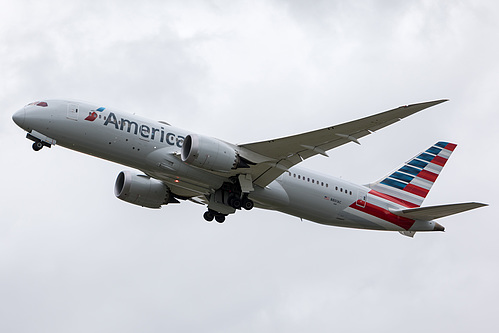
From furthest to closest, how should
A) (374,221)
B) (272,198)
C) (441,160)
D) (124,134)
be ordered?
(441,160)
(374,221)
(272,198)
(124,134)

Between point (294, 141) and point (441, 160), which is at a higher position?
point (441, 160)

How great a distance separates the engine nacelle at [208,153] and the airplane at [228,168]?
0.05 m

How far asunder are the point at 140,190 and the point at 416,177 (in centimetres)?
1590

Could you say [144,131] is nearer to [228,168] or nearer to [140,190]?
[228,168]

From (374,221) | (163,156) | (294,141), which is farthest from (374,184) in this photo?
(163,156)

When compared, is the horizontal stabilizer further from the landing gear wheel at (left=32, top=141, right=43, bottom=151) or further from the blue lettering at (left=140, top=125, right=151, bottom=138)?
the landing gear wheel at (left=32, top=141, right=43, bottom=151)

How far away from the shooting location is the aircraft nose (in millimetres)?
37812

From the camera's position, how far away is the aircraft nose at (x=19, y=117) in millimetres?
37812

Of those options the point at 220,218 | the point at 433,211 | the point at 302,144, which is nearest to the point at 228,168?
the point at 302,144

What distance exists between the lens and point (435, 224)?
45.1 metres

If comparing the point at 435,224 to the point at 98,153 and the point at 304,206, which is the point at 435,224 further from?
the point at 98,153

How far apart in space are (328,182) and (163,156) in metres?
9.38

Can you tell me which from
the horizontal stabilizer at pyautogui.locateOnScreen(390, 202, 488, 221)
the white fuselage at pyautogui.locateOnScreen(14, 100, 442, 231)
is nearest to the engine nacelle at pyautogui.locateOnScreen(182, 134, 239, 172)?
the white fuselage at pyautogui.locateOnScreen(14, 100, 442, 231)

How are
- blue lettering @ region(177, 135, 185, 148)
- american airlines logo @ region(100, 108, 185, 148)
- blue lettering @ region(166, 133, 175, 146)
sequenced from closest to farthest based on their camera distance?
american airlines logo @ region(100, 108, 185, 148) → blue lettering @ region(166, 133, 175, 146) → blue lettering @ region(177, 135, 185, 148)
